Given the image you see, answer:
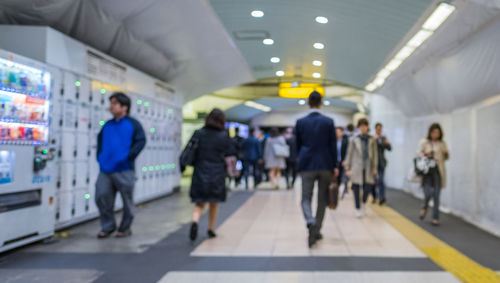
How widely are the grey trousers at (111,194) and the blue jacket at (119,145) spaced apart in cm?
9

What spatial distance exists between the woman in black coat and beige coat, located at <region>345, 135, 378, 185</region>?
2.76m

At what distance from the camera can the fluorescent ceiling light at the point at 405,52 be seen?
28.0 feet

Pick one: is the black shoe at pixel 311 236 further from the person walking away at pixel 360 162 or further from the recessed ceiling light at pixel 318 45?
the recessed ceiling light at pixel 318 45

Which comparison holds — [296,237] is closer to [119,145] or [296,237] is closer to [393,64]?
[119,145]

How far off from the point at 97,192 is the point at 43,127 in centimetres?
102

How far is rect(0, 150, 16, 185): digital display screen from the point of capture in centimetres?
479

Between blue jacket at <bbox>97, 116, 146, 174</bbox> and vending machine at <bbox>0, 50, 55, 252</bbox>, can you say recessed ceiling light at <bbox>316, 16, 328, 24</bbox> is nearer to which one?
blue jacket at <bbox>97, 116, 146, 174</bbox>

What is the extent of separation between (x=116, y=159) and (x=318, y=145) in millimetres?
2485

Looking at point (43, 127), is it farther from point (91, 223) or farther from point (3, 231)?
point (91, 223)

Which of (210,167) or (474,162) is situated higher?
(474,162)

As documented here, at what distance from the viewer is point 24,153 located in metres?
5.12

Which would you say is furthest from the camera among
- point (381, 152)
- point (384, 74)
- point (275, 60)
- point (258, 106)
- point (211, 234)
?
point (258, 106)

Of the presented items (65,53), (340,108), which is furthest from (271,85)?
(65,53)

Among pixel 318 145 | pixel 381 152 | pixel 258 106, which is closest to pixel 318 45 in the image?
pixel 381 152
